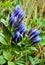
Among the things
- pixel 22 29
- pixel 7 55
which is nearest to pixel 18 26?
pixel 22 29

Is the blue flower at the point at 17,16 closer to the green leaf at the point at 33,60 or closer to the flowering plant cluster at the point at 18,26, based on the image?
the flowering plant cluster at the point at 18,26

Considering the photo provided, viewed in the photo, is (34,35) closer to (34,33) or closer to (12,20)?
(34,33)

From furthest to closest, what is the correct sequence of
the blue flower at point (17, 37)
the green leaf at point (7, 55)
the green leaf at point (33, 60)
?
the green leaf at point (33, 60)
the green leaf at point (7, 55)
the blue flower at point (17, 37)

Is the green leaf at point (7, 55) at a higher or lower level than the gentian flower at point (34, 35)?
lower

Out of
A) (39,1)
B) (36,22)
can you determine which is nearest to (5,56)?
(36,22)

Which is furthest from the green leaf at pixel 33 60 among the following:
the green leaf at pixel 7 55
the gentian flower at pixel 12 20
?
the gentian flower at pixel 12 20

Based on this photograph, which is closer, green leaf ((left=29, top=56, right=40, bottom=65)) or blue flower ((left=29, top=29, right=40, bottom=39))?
blue flower ((left=29, top=29, right=40, bottom=39))

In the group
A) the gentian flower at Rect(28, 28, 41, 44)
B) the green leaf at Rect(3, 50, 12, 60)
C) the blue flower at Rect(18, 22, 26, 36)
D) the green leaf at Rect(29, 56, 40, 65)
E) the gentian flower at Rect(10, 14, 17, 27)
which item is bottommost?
the green leaf at Rect(29, 56, 40, 65)

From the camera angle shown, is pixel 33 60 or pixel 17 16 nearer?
pixel 17 16

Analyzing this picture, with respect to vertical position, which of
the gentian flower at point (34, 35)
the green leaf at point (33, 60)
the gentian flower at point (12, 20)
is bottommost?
the green leaf at point (33, 60)

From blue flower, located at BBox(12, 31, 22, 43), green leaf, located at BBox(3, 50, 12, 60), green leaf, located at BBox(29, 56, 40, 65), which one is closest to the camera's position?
blue flower, located at BBox(12, 31, 22, 43)

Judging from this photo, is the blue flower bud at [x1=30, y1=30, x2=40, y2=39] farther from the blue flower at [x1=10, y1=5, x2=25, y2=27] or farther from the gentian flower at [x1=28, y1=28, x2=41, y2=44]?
the blue flower at [x1=10, y1=5, x2=25, y2=27]

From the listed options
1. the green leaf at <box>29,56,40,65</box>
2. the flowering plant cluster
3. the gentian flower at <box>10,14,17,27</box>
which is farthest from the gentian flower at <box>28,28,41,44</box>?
the green leaf at <box>29,56,40,65</box>
